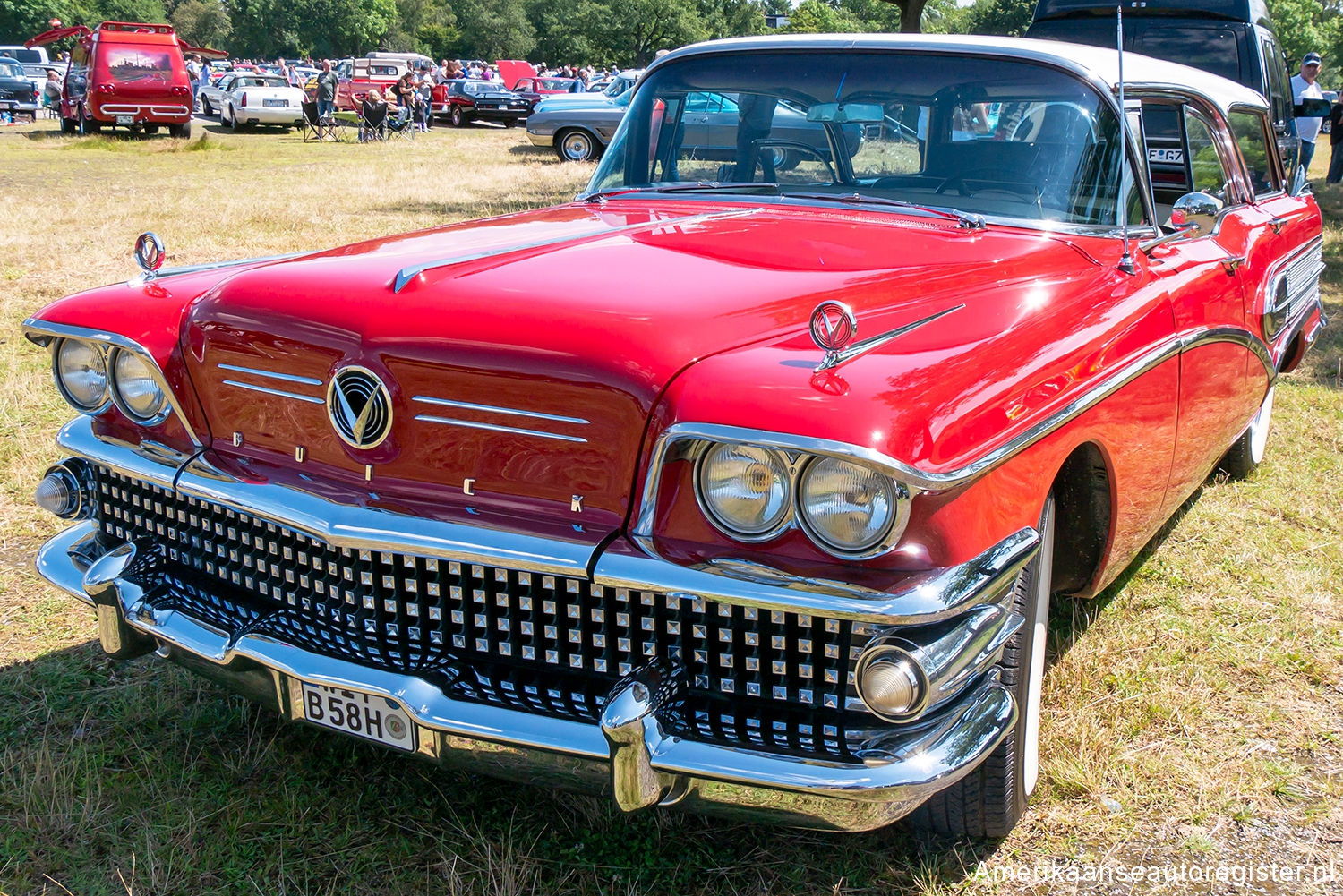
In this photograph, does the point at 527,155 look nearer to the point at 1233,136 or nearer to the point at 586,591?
the point at 1233,136

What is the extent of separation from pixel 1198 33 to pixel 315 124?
20725 millimetres

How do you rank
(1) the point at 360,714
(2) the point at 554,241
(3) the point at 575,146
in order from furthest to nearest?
(3) the point at 575,146 → (2) the point at 554,241 → (1) the point at 360,714

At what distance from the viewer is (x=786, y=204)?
314cm

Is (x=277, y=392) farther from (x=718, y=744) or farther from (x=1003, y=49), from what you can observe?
(x=1003, y=49)

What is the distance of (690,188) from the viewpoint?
344cm

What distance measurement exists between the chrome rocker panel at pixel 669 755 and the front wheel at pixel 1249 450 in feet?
9.85

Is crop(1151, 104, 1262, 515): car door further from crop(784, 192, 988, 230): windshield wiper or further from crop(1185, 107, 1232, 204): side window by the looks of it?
crop(784, 192, 988, 230): windshield wiper

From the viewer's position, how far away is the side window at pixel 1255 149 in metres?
4.16

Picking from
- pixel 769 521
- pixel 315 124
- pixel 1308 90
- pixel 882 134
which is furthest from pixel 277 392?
pixel 315 124

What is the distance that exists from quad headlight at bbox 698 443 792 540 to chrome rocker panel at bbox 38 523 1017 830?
0.31 m

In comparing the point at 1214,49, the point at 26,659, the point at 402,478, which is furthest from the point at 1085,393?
the point at 1214,49

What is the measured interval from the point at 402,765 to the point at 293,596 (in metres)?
0.61

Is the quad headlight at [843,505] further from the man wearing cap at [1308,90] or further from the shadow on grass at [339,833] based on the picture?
the man wearing cap at [1308,90]

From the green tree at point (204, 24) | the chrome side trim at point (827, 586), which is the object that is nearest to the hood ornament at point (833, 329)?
the chrome side trim at point (827, 586)
